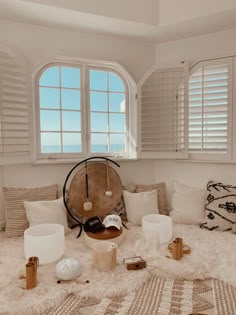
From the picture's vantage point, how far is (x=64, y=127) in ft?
9.59

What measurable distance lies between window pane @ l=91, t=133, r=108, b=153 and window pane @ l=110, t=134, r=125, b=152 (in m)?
0.08

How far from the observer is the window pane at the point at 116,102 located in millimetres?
3123

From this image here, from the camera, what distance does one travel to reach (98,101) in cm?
305

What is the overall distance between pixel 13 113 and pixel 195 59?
1993mm

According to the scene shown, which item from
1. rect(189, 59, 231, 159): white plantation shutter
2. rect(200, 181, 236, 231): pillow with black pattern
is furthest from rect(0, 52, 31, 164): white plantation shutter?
rect(200, 181, 236, 231): pillow with black pattern

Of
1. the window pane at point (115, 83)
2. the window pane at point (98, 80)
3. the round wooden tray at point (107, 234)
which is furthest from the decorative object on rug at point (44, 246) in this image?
the window pane at point (115, 83)

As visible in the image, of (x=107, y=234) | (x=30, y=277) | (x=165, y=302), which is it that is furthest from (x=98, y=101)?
(x=165, y=302)

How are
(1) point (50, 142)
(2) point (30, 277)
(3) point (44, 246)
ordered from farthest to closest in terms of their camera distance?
1. (1) point (50, 142)
2. (3) point (44, 246)
3. (2) point (30, 277)

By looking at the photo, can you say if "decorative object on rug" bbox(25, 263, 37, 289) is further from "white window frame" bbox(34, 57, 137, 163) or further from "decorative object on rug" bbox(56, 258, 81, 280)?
"white window frame" bbox(34, 57, 137, 163)

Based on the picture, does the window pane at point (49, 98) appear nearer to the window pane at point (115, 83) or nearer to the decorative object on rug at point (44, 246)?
the window pane at point (115, 83)

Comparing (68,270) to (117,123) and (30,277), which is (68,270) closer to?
(30,277)

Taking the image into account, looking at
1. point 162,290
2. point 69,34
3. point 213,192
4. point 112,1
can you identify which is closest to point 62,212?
point 162,290

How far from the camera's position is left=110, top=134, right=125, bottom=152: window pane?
3.16 metres

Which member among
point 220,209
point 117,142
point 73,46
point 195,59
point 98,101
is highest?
point 73,46
